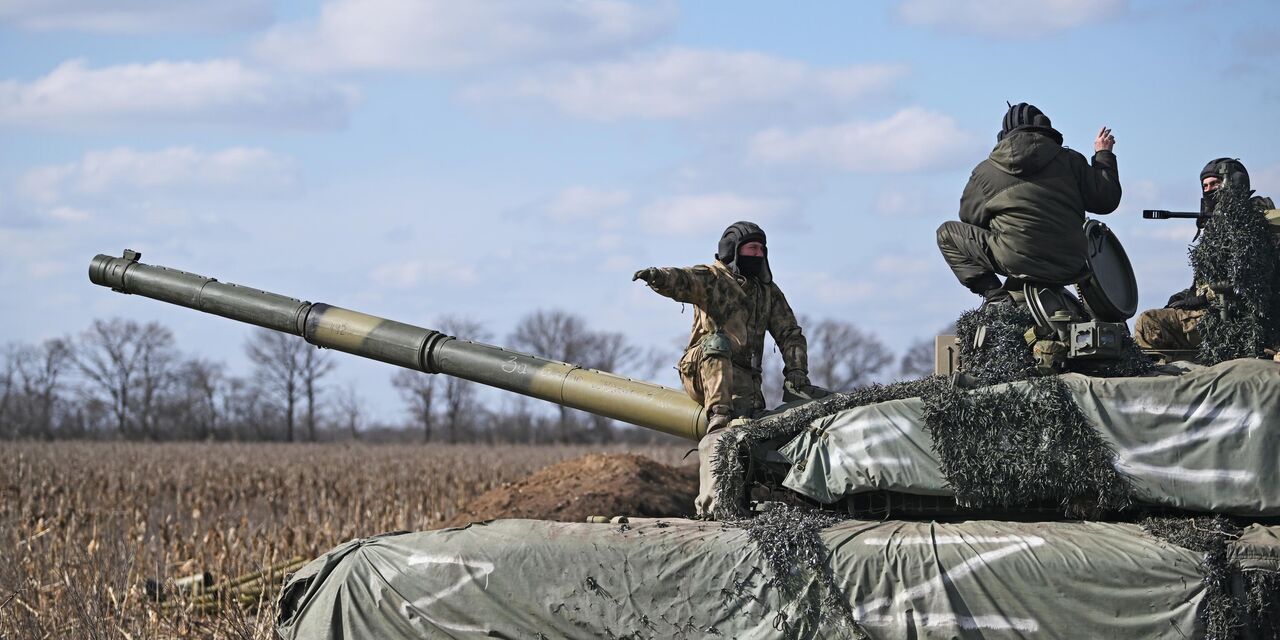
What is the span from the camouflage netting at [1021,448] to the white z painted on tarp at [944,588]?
285 mm

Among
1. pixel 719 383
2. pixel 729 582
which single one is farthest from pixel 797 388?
pixel 729 582

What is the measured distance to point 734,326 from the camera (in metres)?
8.48

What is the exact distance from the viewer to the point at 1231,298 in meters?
7.68

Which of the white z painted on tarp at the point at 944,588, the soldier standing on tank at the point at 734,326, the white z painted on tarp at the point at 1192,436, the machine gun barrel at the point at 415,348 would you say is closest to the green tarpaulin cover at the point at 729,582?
the white z painted on tarp at the point at 944,588

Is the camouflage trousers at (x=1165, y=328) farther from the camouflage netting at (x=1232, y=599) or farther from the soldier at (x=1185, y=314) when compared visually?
the camouflage netting at (x=1232, y=599)

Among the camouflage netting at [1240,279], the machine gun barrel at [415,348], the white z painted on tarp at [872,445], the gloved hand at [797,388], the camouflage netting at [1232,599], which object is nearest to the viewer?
the camouflage netting at [1232,599]

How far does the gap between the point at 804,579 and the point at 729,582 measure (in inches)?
14.6

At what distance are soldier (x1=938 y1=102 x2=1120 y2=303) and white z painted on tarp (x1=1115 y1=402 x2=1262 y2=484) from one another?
1244 mm

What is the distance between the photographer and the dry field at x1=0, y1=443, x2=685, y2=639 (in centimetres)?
1065

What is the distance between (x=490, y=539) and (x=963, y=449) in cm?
245

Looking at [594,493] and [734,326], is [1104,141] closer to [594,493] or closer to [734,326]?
[734,326]

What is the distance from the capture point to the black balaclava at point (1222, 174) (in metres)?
7.87

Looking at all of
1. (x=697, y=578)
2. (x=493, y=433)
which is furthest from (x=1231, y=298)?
(x=493, y=433)

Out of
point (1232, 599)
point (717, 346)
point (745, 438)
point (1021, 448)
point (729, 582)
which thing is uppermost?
point (717, 346)
